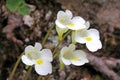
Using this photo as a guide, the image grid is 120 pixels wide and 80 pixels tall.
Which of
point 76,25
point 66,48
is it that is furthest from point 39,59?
point 76,25

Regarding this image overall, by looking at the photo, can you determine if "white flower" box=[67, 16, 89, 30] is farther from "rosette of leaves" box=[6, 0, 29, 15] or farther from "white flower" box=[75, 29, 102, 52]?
"rosette of leaves" box=[6, 0, 29, 15]

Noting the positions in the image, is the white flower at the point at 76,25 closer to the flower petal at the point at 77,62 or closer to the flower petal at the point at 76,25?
the flower petal at the point at 76,25

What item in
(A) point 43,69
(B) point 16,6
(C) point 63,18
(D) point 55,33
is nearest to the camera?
Result: (A) point 43,69

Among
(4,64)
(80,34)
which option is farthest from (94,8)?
(80,34)

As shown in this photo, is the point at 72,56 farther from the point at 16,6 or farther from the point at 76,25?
the point at 16,6

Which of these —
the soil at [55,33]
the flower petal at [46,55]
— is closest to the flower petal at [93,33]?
the flower petal at [46,55]
